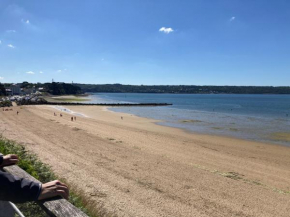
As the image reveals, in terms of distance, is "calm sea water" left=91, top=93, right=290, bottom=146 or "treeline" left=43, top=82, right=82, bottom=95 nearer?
"calm sea water" left=91, top=93, right=290, bottom=146

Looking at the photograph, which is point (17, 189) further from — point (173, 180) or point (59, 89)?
point (59, 89)

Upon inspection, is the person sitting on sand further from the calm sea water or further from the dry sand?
the calm sea water

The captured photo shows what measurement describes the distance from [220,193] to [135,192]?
275 centimetres

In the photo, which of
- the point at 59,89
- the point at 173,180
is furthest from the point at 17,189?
the point at 59,89

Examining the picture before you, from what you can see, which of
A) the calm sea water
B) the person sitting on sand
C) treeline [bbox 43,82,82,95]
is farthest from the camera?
treeline [bbox 43,82,82,95]

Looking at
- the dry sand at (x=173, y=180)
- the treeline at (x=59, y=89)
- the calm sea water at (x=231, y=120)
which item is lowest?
the calm sea water at (x=231, y=120)

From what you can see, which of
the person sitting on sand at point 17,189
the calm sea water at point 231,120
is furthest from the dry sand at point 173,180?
the calm sea water at point 231,120

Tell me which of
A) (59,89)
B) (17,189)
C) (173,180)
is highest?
(17,189)

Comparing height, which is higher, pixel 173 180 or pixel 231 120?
pixel 173 180

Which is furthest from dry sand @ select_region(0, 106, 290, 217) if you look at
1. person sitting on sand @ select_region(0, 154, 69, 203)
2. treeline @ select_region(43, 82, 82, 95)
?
treeline @ select_region(43, 82, 82, 95)

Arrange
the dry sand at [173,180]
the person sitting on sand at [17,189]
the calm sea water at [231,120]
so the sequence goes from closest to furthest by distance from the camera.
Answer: the person sitting on sand at [17,189] → the dry sand at [173,180] → the calm sea water at [231,120]

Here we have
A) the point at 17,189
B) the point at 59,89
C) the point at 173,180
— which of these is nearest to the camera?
the point at 17,189

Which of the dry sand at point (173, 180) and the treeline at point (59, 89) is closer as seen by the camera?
the dry sand at point (173, 180)

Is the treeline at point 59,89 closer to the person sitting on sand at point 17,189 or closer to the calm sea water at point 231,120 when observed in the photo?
the calm sea water at point 231,120
